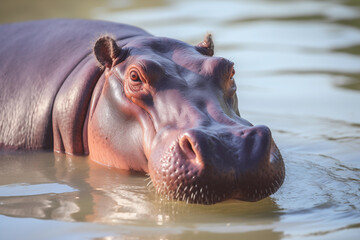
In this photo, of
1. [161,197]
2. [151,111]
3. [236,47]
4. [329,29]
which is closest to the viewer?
[161,197]

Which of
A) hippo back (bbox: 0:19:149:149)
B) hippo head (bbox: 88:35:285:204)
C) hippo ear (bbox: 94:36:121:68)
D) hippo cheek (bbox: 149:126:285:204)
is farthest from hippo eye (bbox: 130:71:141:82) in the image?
hippo cheek (bbox: 149:126:285:204)

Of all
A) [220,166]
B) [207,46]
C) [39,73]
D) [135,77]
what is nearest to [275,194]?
[220,166]

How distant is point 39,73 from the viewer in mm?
5656

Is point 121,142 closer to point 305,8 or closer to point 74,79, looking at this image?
point 74,79

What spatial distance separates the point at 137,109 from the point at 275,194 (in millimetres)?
1086

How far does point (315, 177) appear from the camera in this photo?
4.62 metres

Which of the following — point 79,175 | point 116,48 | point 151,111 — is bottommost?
point 79,175

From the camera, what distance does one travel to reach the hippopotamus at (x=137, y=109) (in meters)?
3.87

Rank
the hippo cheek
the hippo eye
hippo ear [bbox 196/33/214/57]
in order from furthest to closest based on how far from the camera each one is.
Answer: hippo ear [bbox 196/33/214/57]
the hippo eye
the hippo cheek

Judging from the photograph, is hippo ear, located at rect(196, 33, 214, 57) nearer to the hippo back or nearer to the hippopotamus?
the hippopotamus

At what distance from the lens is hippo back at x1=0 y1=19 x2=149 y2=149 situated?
5508 mm

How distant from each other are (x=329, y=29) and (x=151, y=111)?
23.3 feet

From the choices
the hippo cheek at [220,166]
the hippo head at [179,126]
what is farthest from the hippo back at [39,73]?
the hippo cheek at [220,166]

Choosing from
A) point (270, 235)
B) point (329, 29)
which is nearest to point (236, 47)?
point (329, 29)
